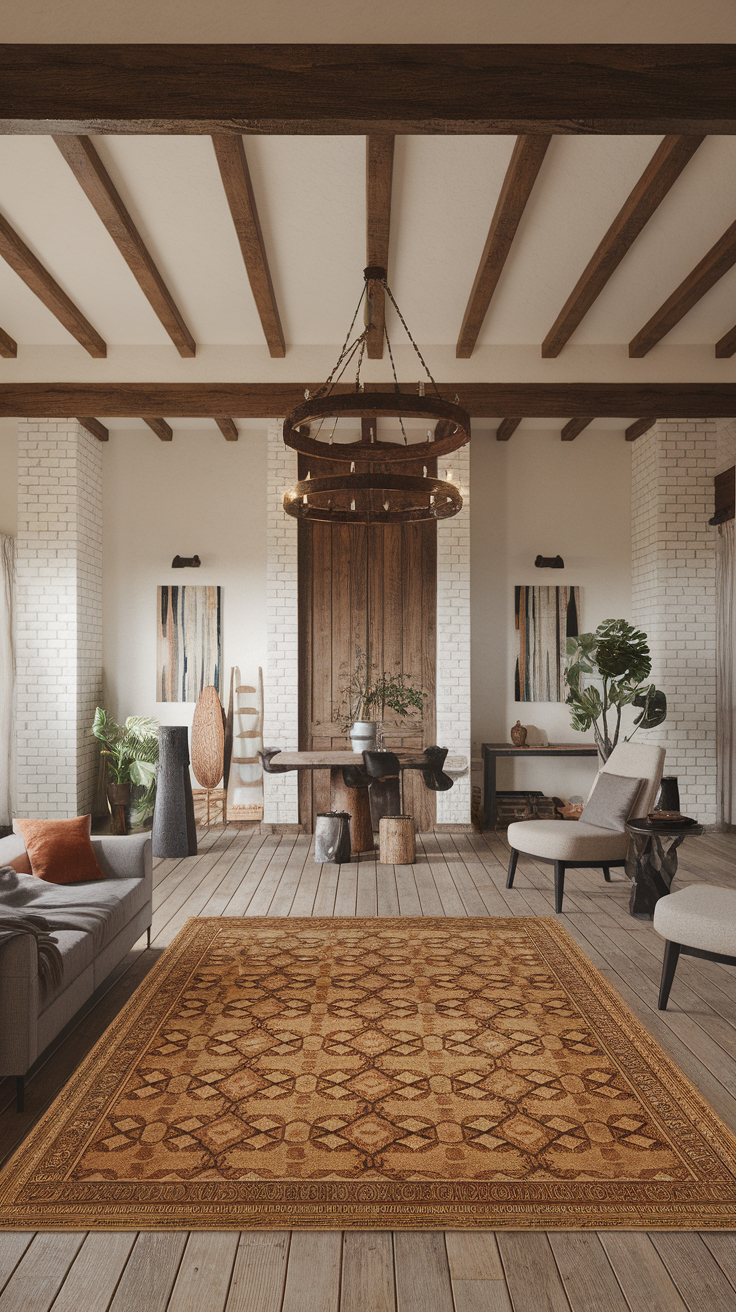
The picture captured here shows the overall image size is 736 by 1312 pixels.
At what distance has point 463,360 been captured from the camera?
6551 mm

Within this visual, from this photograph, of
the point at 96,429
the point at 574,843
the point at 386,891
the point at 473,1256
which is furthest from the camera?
the point at 96,429

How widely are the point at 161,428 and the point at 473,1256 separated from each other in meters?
7.25

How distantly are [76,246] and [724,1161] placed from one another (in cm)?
536

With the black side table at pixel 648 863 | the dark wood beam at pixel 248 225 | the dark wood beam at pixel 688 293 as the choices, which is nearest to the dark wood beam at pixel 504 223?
the dark wood beam at pixel 688 293

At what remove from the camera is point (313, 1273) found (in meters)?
2.08

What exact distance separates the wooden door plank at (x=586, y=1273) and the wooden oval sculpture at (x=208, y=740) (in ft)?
20.5

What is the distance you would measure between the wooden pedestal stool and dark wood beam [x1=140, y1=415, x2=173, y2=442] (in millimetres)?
4116

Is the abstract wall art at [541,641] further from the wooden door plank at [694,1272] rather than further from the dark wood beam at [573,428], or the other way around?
the wooden door plank at [694,1272]

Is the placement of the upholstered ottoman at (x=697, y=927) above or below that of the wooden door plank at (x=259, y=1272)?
above

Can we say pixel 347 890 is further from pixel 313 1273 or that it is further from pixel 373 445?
pixel 313 1273

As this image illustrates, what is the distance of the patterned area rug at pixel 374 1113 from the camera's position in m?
2.30

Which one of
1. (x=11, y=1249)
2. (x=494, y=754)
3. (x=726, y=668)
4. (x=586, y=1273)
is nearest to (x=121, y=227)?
(x=11, y=1249)

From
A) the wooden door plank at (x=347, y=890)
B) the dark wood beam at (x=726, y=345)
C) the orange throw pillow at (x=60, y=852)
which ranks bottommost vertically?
the wooden door plank at (x=347, y=890)

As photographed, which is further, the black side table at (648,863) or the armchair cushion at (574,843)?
the armchair cushion at (574,843)
